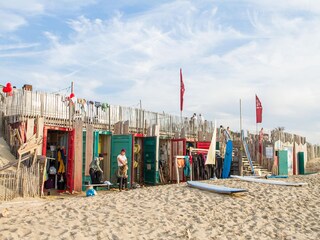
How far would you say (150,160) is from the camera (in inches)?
612

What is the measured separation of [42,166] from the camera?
36.0 ft

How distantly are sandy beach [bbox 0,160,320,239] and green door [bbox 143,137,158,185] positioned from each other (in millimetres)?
4839

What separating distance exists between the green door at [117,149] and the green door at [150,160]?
1588mm

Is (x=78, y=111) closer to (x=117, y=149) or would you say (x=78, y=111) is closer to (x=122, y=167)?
(x=117, y=149)

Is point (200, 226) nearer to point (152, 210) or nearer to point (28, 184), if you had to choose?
point (152, 210)

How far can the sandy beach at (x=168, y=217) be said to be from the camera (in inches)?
269

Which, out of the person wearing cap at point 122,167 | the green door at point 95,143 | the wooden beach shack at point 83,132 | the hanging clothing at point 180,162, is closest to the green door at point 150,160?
the wooden beach shack at point 83,132

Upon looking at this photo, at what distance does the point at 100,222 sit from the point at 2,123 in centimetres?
737

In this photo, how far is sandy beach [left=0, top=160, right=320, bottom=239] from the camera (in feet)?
22.4

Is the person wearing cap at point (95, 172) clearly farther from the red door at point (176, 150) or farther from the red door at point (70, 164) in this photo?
the red door at point (176, 150)

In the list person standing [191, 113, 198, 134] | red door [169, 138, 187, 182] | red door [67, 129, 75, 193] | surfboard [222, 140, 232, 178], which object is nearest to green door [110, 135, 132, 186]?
red door [67, 129, 75, 193]

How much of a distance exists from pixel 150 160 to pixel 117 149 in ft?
6.52

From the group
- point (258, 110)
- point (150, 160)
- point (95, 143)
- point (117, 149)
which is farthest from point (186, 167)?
point (258, 110)

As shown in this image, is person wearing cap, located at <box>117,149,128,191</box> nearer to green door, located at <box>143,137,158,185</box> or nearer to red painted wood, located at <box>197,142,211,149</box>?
green door, located at <box>143,137,158,185</box>
